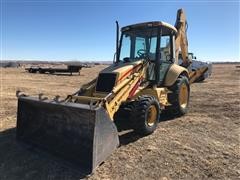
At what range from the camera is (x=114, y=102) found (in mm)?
5875

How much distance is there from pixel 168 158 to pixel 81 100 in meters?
2.25

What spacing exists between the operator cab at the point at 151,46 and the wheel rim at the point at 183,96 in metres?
0.97

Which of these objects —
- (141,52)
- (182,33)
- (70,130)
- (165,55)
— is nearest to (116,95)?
(70,130)

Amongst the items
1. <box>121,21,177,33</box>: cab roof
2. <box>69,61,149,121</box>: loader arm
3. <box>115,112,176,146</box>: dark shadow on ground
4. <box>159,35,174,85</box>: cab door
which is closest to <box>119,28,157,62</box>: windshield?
<box>121,21,177,33</box>: cab roof

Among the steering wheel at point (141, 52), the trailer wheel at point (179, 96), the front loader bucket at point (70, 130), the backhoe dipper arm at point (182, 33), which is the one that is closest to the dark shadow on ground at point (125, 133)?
the trailer wheel at point (179, 96)

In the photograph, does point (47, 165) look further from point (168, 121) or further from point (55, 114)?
point (168, 121)

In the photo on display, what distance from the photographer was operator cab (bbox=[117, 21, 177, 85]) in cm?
736

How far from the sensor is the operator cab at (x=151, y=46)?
24.1 ft

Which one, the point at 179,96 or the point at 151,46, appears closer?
the point at 151,46

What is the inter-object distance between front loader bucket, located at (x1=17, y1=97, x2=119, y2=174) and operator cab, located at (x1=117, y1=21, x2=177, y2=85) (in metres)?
2.67

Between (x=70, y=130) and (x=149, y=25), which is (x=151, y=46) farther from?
(x=70, y=130)

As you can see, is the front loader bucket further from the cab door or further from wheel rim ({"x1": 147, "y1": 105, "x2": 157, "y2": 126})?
the cab door

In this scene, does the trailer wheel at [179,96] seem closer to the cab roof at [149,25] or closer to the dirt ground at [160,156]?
the dirt ground at [160,156]

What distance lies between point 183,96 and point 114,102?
355 cm
